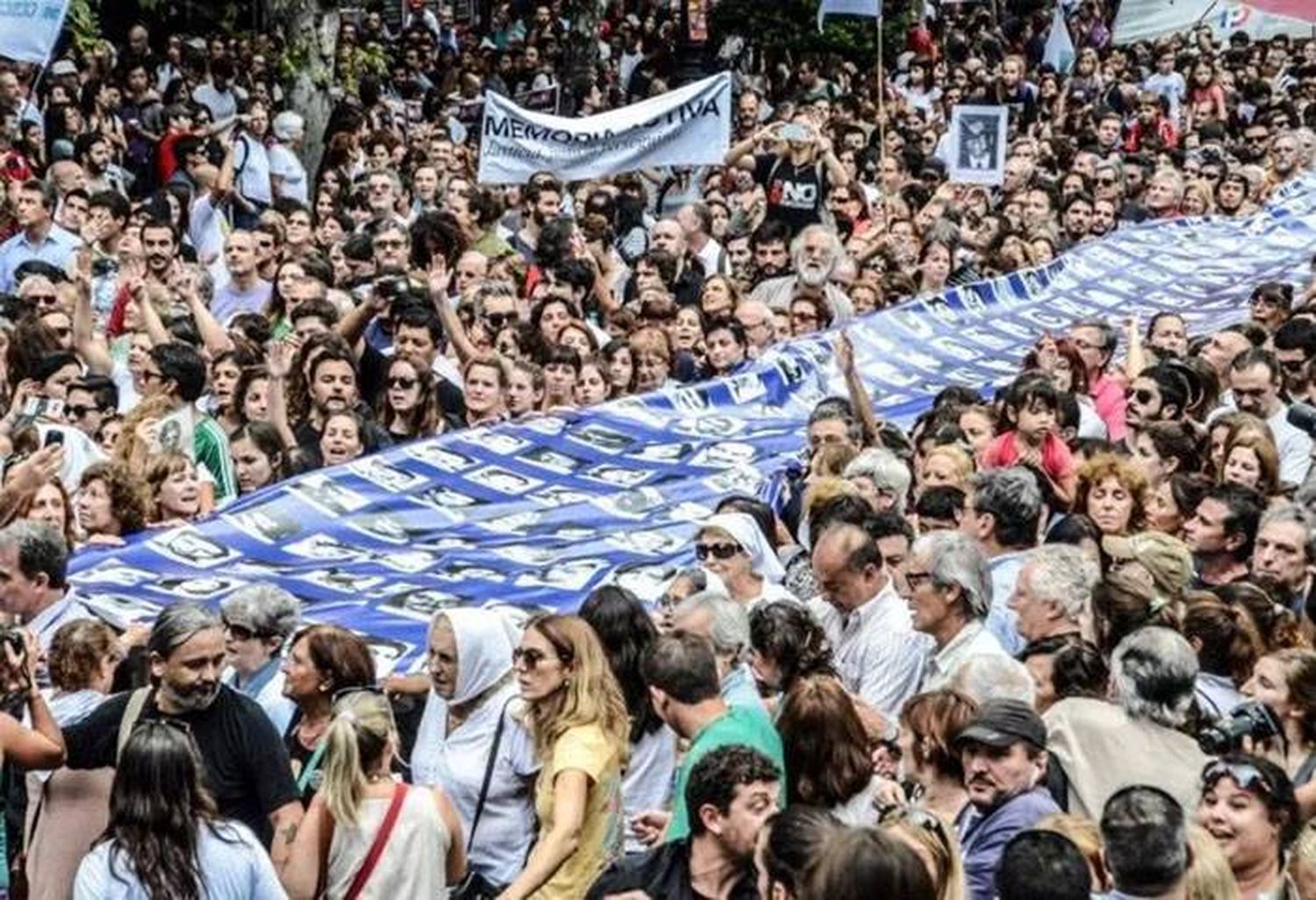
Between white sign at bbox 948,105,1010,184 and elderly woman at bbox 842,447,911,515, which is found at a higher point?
elderly woman at bbox 842,447,911,515

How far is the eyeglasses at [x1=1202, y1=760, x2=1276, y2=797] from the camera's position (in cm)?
639

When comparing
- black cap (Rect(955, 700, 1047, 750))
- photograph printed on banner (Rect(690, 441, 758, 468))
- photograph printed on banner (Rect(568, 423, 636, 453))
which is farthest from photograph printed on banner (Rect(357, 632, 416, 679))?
photograph printed on banner (Rect(690, 441, 758, 468))

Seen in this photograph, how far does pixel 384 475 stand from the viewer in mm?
10938

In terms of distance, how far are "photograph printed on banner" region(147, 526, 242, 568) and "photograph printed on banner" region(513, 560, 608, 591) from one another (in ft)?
3.51

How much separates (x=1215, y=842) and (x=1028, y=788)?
575 mm

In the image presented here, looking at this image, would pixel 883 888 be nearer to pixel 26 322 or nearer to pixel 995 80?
pixel 26 322

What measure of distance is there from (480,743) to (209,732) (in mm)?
744

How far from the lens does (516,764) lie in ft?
23.8

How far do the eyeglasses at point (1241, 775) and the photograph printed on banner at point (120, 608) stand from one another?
3858mm

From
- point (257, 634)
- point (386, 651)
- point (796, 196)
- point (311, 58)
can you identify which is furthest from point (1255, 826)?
point (311, 58)

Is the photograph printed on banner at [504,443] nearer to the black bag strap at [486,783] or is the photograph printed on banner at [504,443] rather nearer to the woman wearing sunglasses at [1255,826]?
the black bag strap at [486,783]

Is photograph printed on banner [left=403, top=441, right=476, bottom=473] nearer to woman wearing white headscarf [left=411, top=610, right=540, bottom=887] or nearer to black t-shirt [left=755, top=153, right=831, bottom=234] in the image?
woman wearing white headscarf [left=411, top=610, right=540, bottom=887]

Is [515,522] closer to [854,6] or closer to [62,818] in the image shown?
[62,818]

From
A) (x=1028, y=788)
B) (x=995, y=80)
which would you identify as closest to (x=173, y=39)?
(x=995, y=80)
